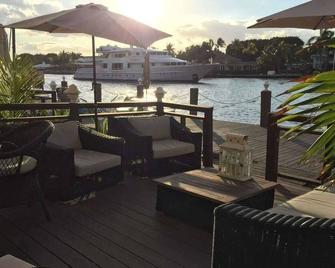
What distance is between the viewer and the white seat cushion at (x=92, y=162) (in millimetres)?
3632

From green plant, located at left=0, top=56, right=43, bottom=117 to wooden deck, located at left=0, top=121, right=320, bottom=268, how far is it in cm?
227

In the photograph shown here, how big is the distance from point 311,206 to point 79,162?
2.18 metres

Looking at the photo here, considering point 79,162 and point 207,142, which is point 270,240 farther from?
point 207,142

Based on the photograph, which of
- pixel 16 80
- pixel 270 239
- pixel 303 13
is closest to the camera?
pixel 270 239

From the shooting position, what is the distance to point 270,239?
142 cm

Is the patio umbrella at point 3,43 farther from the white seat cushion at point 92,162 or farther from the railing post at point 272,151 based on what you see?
the railing post at point 272,151

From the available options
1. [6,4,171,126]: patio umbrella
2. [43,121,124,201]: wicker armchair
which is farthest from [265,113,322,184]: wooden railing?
[6,4,171,126]: patio umbrella

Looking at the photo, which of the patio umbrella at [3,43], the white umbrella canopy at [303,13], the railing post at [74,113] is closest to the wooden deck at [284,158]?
the white umbrella canopy at [303,13]

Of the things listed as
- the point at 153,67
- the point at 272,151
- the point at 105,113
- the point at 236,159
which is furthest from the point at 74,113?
the point at 153,67

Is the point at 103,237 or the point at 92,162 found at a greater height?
the point at 92,162

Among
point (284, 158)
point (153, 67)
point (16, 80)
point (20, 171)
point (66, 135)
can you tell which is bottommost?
point (284, 158)

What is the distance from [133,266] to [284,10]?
278cm

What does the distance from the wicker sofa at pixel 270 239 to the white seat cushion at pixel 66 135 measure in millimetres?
2758

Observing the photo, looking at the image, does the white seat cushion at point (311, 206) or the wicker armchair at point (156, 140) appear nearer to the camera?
the white seat cushion at point (311, 206)
